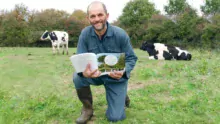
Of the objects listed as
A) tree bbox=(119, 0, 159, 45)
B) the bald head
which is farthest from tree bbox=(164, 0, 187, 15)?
the bald head

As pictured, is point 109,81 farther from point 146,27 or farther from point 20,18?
point 20,18

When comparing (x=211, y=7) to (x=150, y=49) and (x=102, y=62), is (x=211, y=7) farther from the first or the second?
(x=102, y=62)

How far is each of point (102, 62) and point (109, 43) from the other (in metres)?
0.43

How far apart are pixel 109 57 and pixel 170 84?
104 inches

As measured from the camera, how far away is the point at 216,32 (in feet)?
64.7

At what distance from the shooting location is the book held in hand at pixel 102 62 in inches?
124

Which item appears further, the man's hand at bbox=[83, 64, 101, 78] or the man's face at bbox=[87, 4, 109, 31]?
the man's face at bbox=[87, 4, 109, 31]

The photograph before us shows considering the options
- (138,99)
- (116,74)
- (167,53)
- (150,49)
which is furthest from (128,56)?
(150,49)

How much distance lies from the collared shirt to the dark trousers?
0.72ft

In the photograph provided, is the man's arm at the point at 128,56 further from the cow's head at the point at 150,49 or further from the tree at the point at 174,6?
the tree at the point at 174,6

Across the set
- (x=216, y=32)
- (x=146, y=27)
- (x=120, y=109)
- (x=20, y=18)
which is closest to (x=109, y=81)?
(x=120, y=109)

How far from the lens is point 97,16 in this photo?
3340mm

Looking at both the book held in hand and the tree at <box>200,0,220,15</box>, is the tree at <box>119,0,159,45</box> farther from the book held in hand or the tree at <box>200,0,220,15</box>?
the book held in hand

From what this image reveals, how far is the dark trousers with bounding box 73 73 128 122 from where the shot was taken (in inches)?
141
